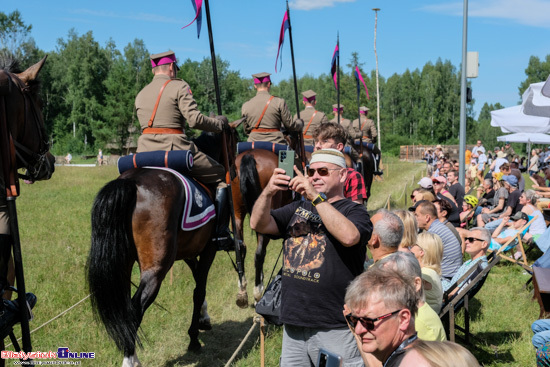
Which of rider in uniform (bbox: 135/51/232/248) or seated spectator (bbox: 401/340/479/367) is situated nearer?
seated spectator (bbox: 401/340/479/367)

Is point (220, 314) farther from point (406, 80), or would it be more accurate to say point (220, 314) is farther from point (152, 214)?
point (406, 80)

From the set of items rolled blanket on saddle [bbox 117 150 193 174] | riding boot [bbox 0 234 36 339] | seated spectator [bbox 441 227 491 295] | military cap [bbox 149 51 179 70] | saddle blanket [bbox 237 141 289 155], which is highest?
military cap [bbox 149 51 179 70]

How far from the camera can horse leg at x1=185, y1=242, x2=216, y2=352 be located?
5.98 meters

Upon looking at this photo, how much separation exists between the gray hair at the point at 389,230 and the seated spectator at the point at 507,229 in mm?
5866

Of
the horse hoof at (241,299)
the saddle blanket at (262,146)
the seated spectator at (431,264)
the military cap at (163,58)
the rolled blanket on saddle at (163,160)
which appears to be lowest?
the horse hoof at (241,299)

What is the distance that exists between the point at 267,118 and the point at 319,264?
5654mm

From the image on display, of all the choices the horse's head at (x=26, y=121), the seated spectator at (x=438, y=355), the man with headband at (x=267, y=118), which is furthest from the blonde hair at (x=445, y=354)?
the man with headband at (x=267, y=118)

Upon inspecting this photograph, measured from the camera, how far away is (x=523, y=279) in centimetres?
867

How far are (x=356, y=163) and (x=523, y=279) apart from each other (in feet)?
14.9

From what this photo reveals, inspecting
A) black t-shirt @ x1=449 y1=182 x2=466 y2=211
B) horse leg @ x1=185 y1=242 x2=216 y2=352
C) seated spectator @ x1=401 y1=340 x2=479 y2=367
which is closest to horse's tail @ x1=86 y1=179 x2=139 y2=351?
horse leg @ x1=185 y1=242 x2=216 y2=352

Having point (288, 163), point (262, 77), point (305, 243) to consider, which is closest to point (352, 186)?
point (305, 243)

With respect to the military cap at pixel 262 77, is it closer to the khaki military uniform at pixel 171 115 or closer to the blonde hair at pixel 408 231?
the khaki military uniform at pixel 171 115

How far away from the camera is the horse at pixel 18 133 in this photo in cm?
367

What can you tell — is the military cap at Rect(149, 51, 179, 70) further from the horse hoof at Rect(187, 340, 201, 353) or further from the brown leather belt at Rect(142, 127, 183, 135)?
the horse hoof at Rect(187, 340, 201, 353)
